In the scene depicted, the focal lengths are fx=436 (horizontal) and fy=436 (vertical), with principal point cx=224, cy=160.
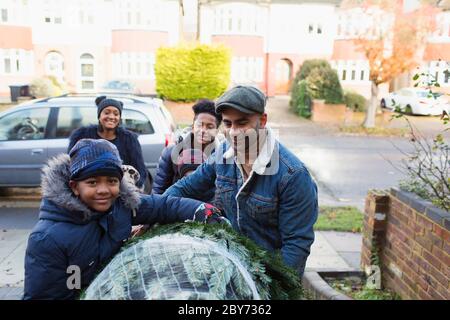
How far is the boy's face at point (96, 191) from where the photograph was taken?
6.17 feet

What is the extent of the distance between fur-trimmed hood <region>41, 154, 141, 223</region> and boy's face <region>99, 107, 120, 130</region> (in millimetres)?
2494

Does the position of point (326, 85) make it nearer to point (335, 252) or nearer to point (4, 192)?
point (4, 192)

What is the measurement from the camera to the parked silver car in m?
7.22

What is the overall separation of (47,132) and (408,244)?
5889 mm

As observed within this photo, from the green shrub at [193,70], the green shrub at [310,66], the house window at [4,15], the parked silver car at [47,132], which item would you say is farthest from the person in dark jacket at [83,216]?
the house window at [4,15]

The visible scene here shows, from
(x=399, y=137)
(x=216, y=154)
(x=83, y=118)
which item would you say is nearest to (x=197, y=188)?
(x=216, y=154)

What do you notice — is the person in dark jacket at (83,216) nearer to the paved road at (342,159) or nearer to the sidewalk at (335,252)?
the sidewalk at (335,252)

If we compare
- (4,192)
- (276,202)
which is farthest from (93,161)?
(4,192)

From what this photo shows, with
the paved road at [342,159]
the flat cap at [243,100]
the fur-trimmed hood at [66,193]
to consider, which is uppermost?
the flat cap at [243,100]

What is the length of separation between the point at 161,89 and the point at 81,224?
18.4 metres

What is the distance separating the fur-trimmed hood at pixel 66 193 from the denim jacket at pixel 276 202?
52 centimetres

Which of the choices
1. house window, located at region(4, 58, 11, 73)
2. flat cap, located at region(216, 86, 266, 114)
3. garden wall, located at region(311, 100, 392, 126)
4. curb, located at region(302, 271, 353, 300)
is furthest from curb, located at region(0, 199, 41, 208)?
house window, located at region(4, 58, 11, 73)

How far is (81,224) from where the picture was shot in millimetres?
1843

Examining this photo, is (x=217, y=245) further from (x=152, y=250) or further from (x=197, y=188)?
(x=197, y=188)
